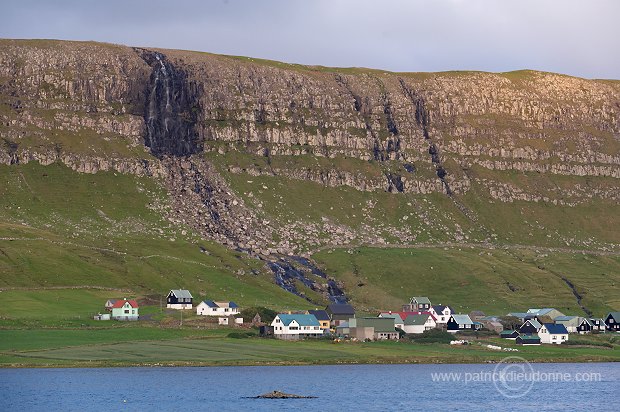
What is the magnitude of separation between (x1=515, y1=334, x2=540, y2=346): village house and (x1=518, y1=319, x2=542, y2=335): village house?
1.44 m

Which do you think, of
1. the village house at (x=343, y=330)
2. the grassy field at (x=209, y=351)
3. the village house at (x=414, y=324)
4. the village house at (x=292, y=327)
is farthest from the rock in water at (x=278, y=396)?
the village house at (x=414, y=324)

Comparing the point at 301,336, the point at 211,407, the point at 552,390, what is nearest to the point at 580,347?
the point at 301,336

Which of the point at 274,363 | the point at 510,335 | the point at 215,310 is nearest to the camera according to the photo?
the point at 274,363

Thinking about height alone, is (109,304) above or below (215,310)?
above

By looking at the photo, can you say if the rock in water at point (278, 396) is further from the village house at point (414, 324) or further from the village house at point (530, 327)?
the village house at point (530, 327)

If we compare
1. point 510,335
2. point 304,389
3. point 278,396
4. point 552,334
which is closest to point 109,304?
point 510,335

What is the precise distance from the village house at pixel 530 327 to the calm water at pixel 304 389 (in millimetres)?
36037

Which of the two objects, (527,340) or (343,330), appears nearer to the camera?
(343,330)

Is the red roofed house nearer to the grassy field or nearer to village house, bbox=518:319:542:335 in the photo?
the grassy field

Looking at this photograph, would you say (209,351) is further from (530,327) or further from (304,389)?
(530,327)

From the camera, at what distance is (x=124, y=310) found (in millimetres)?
190750

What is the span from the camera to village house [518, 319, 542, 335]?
193m

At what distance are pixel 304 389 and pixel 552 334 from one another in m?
72.8

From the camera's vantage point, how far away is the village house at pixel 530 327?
193 metres
